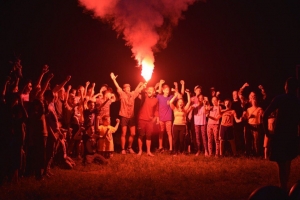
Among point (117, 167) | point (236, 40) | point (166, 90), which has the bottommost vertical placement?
point (117, 167)

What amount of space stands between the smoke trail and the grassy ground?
14.0ft

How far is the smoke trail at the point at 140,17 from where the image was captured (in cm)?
1425

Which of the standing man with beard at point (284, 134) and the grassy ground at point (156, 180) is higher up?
the standing man with beard at point (284, 134)

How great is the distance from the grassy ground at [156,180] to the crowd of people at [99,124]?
631 millimetres

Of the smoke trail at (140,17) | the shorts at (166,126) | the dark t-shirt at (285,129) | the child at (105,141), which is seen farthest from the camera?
the smoke trail at (140,17)

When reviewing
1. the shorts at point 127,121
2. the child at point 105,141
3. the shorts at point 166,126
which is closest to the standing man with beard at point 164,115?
the shorts at point 166,126

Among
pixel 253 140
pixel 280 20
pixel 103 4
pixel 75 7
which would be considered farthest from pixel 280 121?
pixel 280 20

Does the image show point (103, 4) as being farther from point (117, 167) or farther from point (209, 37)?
point (209, 37)

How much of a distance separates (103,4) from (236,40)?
14437 millimetres

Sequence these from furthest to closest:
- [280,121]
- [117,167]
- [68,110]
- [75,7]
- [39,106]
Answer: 1. [75,7]
2. [68,110]
3. [117,167]
4. [39,106]
5. [280,121]

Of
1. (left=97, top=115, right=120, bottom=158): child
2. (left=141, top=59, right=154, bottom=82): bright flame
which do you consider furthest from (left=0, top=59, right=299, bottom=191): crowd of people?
(left=141, top=59, right=154, bottom=82): bright flame

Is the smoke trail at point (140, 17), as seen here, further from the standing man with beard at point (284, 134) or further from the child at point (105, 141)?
the standing man with beard at point (284, 134)

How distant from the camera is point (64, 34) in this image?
25.8 metres

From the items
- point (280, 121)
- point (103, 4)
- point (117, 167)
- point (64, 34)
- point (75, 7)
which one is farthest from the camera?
point (64, 34)
